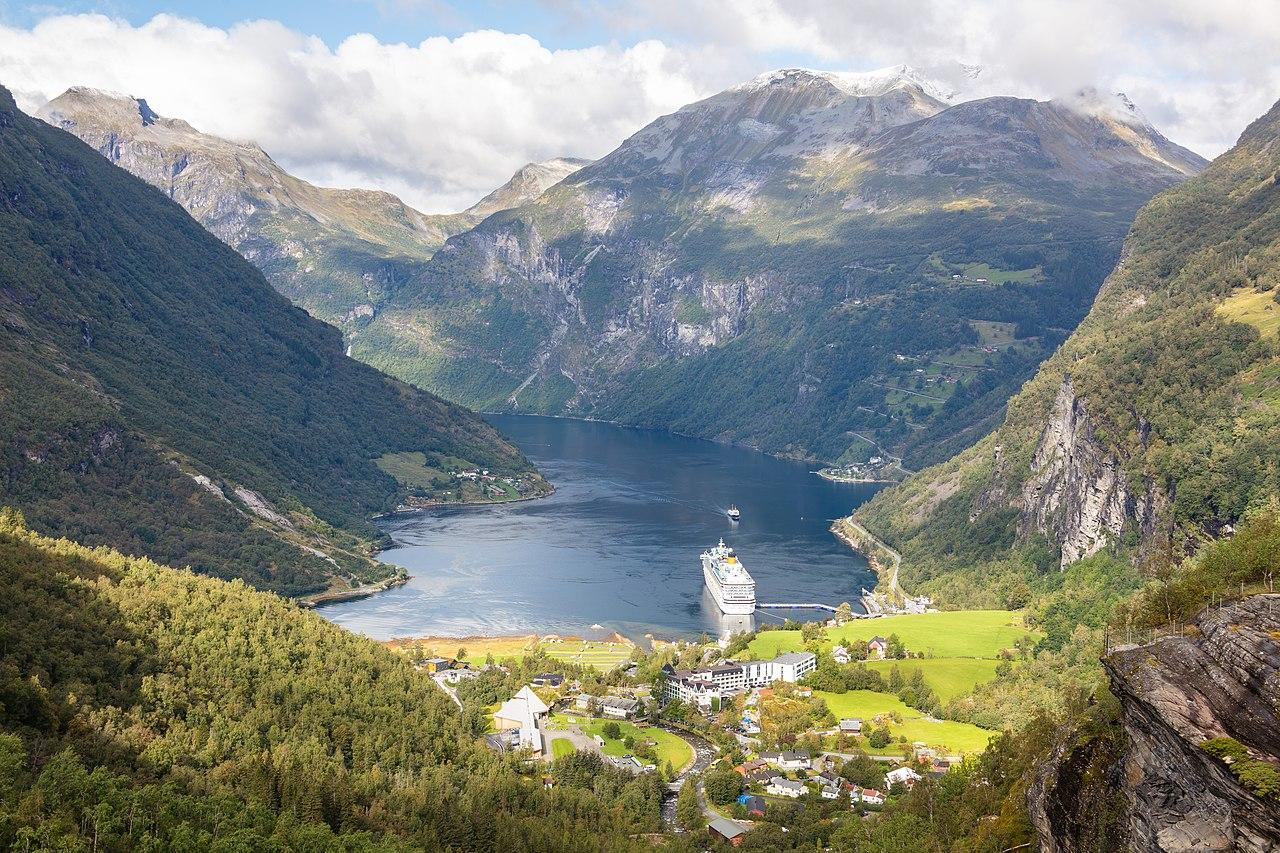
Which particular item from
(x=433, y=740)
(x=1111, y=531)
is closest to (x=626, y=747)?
(x=433, y=740)

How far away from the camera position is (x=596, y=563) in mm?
142500

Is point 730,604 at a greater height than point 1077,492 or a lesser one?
lesser

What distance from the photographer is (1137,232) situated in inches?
6811

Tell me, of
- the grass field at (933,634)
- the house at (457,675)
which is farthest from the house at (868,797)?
the grass field at (933,634)

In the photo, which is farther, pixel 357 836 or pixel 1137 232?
pixel 1137 232

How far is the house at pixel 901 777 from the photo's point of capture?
62.5 metres

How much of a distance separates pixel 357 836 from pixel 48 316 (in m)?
120

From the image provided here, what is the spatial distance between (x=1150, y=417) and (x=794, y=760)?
188ft

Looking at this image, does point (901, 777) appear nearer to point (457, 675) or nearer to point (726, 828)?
point (726, 828)

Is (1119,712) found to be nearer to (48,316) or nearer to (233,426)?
(48,316)

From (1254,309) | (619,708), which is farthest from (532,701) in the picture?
(1254,309)

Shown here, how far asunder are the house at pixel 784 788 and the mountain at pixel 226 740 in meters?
6.82

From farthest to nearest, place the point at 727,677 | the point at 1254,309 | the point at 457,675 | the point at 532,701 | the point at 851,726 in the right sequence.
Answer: the point at 1254,309 < the point at 727,677 < the point at 457,675 < the point at 532,701 < the point at 851,726

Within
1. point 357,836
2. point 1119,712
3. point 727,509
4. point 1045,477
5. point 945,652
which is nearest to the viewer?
point 1119,712
